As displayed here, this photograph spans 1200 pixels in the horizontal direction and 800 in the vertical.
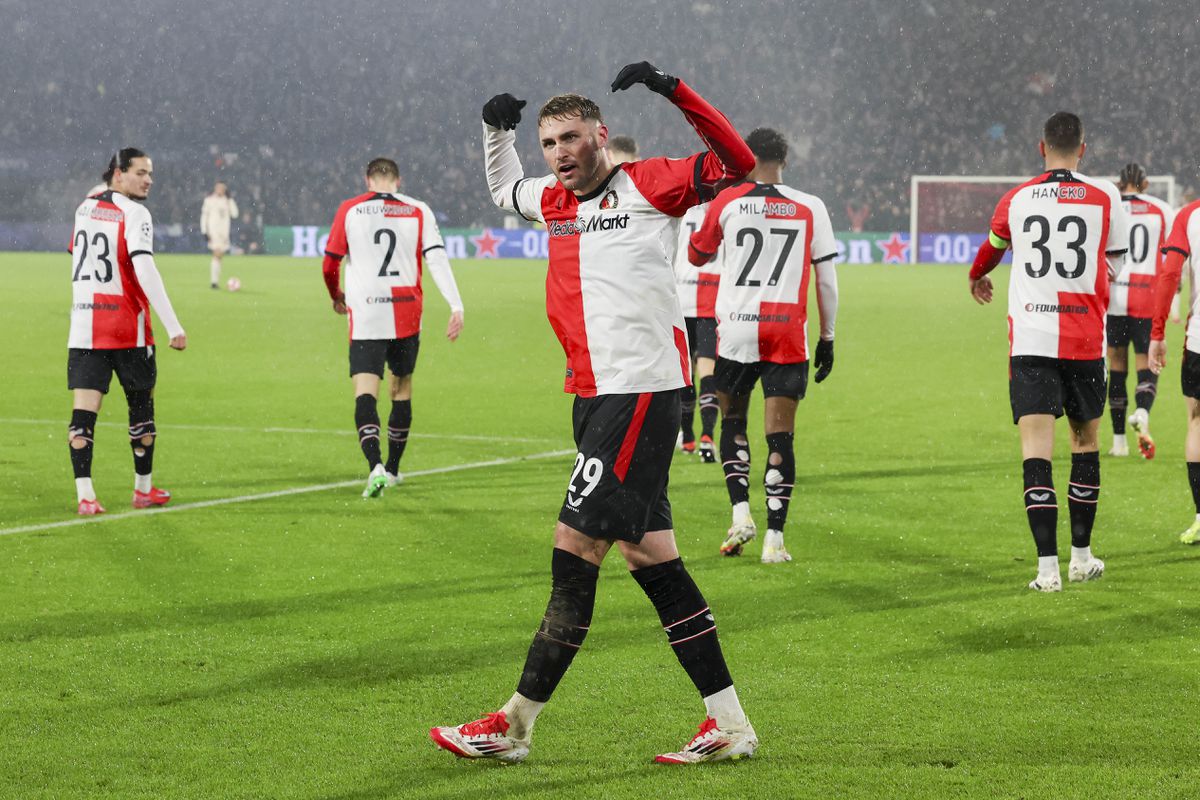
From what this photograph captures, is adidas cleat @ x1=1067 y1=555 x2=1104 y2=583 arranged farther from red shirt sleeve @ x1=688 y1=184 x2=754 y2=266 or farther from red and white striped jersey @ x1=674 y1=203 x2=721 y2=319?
red and white striped jersey @ x1=674 y1=203 x2=721 y2=319

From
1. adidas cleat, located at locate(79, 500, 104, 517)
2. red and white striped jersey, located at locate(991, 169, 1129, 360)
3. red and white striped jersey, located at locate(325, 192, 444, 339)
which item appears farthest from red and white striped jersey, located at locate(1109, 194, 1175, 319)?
adidas cleat, located at locate(79, 500, 104, 517)

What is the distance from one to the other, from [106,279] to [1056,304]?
5271mm

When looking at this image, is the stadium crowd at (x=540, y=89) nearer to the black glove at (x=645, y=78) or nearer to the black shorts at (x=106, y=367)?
the black shorts at (x=106, y=367)

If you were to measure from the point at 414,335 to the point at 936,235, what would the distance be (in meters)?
33.6

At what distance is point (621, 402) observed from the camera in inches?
160

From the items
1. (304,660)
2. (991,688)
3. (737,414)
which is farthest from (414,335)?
(991,688)

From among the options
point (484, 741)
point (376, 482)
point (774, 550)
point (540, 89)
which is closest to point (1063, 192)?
point (774, 550)

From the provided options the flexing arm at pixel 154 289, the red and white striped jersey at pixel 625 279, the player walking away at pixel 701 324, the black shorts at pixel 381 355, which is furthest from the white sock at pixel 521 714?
the player walking away at pixel 701 324

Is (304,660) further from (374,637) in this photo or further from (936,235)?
(936,235)

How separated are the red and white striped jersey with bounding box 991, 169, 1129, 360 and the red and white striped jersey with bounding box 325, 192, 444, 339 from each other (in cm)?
415

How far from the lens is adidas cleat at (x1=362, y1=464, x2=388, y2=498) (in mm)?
8930

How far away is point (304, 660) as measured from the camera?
5195 millimetres

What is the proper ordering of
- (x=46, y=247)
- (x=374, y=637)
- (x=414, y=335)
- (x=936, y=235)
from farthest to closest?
(x=46, y=247) < (x=936, y=235) < (x=414, y=335) < (x=374, y=637)

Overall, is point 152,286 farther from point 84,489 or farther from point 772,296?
point 772,296
